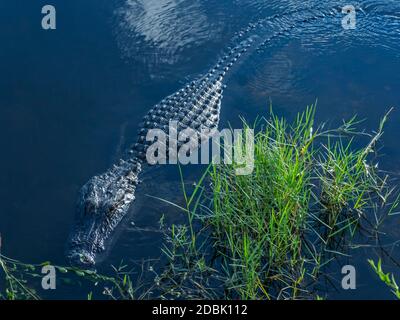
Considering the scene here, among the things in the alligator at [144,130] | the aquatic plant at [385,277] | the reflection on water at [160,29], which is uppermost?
the reflection on water at [160,29]

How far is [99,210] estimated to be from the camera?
14.5 ft

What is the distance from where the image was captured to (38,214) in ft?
15.0

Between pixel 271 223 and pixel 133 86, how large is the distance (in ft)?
6.89

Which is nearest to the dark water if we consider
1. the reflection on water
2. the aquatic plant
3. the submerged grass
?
the reflection on water

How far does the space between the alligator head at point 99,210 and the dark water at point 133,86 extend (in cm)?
8

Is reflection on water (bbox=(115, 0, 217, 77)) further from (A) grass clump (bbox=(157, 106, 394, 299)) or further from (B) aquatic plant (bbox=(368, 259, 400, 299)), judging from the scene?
(B) aquatic plant (bbox=(368, 259, 400, 299))

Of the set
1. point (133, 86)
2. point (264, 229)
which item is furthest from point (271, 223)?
point (133, 86)

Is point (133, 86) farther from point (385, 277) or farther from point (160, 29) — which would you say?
point (385, 277)

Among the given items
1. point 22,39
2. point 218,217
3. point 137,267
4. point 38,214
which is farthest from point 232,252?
point 22,39

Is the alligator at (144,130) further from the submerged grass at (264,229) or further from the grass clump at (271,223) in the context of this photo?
the grass clump at (271,223)

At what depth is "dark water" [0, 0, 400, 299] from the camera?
14.8 feet

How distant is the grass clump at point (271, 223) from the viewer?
4.01 metres

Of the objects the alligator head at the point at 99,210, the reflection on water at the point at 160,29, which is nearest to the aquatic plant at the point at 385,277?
the alligator head at the point at 99,210

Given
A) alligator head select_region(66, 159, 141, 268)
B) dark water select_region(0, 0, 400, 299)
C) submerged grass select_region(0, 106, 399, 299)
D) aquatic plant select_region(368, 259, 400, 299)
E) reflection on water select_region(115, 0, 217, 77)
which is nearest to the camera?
aquatic plant select_region(368, 259, 400, 299)
